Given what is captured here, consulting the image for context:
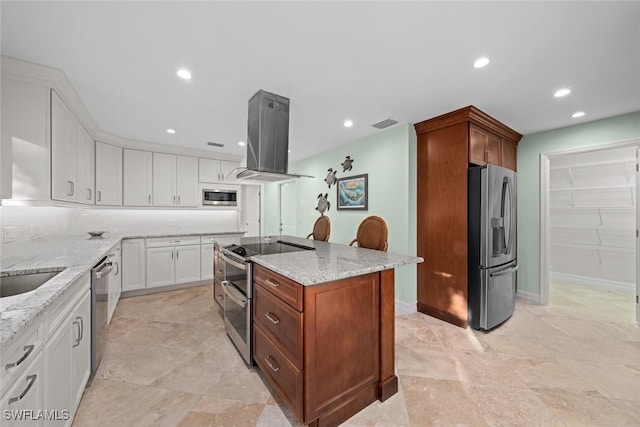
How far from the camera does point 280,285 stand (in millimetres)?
1626

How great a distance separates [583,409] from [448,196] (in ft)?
6.65

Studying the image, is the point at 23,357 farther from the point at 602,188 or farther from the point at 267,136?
the point at 602,188

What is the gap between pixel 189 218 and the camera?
4953 millimetres

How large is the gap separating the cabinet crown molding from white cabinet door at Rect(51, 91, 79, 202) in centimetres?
369

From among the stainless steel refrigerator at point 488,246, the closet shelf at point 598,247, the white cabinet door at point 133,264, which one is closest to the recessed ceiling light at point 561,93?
the stainless steel refrigerator at point 488,246

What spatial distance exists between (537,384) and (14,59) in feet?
15.1

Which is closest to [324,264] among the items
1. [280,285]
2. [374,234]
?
[280,285]

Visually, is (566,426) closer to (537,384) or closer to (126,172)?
(537,384)

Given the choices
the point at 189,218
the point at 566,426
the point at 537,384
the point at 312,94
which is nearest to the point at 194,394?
the point at 566,426

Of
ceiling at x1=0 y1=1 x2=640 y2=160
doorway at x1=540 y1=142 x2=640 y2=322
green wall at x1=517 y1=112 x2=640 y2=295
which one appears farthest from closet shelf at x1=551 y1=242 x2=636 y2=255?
ceiling at x1=0 y1=1 x2=640 y2=160

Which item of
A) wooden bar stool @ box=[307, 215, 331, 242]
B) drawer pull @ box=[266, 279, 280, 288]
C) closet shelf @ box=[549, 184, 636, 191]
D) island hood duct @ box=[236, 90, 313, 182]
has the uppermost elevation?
island hood duct @ box=[236, 90, 313, 182]

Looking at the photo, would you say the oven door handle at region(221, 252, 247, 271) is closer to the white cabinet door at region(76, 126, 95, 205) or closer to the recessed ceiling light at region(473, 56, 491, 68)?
the white cabinet door at region(76, 126, 95, 205)

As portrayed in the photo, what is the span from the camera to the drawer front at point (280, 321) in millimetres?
1452

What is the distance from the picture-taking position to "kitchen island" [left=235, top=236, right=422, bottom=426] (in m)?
1.42
